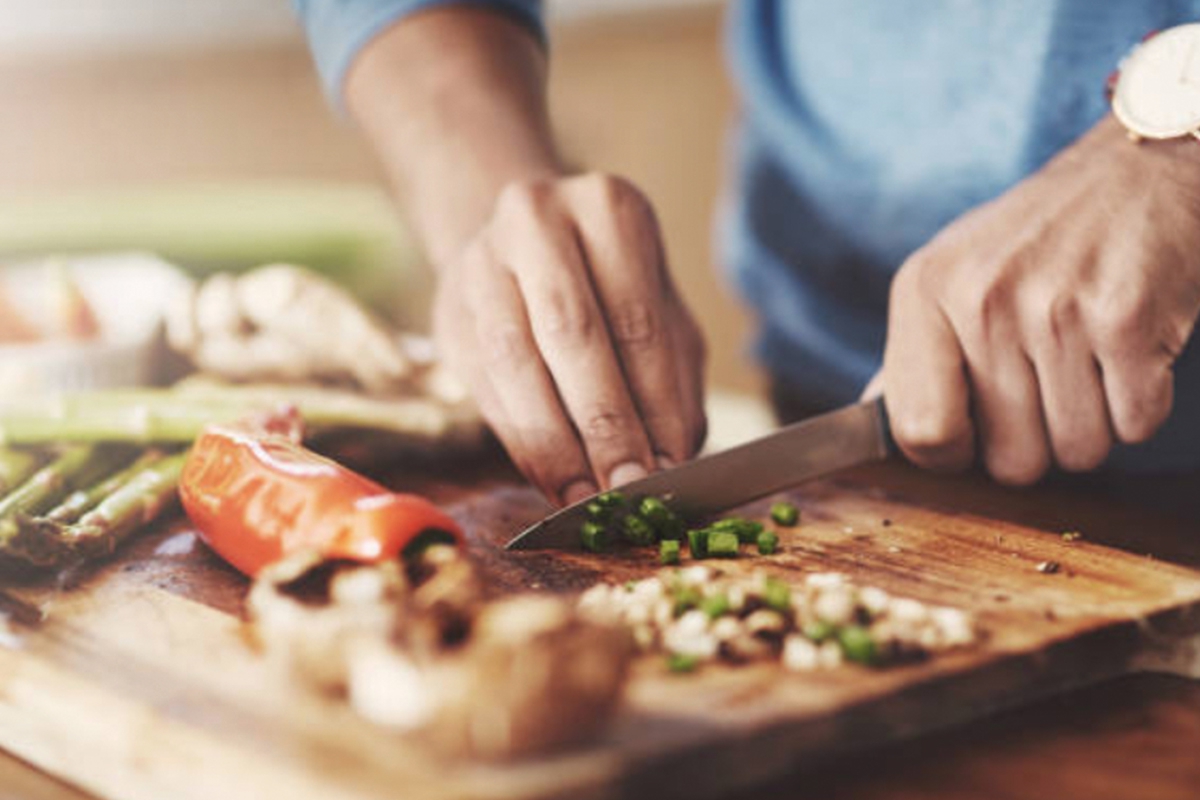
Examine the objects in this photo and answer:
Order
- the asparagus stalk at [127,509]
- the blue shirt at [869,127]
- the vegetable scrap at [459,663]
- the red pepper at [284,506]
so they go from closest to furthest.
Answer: the vegetable scrap at [459,663], the red pepper at [284,506], the asparagus stalk at [127,509], the blue shirt at [869,127]

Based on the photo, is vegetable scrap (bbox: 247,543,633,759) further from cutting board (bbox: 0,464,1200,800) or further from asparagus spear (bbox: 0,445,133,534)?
asparagus spear (bbox: 0,445,133,534)

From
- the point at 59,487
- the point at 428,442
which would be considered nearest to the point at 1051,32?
the point at 428,442

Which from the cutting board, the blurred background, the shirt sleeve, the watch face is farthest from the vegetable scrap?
the blurred background

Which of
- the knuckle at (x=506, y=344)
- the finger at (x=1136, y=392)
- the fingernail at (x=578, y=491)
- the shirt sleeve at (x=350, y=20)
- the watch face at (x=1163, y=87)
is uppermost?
the shirt sleeve at (x=350, y=20)

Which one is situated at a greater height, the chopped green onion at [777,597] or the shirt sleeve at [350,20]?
the shirt sleeve at [350,20]

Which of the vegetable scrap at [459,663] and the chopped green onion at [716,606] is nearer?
the vegetable scrap at [459,663]

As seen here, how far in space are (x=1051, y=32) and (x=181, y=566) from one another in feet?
2.94

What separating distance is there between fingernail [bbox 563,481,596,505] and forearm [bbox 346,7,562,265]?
0.31 m

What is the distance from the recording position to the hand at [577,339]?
1082 millimetres

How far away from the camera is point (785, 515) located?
1.04 meters

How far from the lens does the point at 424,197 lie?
1.34 m

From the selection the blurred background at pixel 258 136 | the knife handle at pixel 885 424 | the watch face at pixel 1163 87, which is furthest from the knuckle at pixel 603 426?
the blurred background at pixel 258 136

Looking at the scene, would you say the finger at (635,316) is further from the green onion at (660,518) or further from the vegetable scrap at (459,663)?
the vegetable scrap at (459,663)

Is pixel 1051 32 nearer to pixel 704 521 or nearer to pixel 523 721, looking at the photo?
pixel 704 521
